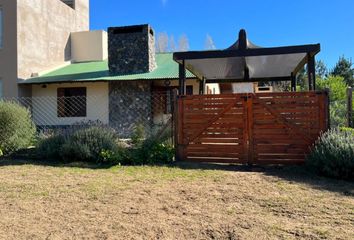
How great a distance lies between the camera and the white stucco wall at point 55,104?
17672 mm

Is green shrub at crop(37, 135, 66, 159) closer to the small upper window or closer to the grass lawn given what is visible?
the grass lawn

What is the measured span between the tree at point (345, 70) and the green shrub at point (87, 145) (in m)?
44.6

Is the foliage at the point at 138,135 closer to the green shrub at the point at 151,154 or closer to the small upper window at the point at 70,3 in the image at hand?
the green shrub at the point at 151,154

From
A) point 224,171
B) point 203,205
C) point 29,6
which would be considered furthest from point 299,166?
point 29,6

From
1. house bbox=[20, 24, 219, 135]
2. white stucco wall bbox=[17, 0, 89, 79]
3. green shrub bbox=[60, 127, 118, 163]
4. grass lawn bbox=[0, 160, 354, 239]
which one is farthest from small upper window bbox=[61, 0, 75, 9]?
grass lawn bbox=[0, 160, 354, 239]

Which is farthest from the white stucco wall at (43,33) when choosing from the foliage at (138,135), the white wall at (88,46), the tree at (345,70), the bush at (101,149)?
the tree at (345,70)

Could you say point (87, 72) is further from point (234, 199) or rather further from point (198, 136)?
point (234, 199)

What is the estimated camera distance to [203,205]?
5.23m

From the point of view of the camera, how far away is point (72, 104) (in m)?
18.3

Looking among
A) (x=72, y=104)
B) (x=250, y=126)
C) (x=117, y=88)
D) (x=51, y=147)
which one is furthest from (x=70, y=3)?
(x=250, y=126)

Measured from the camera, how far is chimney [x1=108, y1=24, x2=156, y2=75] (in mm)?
17547

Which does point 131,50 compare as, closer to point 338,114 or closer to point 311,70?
point 338,114

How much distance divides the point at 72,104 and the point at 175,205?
1427 cm

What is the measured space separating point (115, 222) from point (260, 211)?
1961 millimetres
